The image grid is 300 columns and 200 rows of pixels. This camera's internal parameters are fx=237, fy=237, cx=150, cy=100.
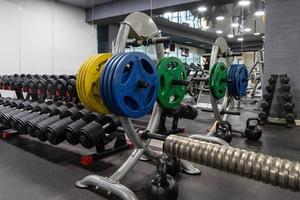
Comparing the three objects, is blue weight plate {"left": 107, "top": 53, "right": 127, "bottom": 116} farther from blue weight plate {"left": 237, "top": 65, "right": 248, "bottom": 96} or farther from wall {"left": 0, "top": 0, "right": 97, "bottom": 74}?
wall {"left": 0, "top": 0, "right": 97, "bottom": 74}

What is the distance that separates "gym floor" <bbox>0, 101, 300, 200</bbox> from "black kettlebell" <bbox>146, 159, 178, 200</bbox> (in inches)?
10.8

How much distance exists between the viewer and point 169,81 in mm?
2098

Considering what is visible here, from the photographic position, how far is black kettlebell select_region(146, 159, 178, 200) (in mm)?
1413

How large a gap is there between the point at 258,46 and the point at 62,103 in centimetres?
500

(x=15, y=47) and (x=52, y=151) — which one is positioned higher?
(x=15, y=47)

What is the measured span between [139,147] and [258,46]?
205 inches

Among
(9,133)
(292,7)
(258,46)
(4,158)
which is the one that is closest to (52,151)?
(4,158)

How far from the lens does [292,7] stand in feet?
14.1

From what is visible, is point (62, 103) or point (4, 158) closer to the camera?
point (4, 158)

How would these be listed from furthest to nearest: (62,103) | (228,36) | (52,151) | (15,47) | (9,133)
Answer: (228,36), (15,47), (9,133), (62,103), (52,151)

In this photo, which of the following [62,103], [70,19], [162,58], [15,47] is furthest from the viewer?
[70,19]

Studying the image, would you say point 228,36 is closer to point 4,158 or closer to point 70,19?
point 70,19

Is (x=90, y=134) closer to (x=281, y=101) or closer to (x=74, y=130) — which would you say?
(x=74, y=130)

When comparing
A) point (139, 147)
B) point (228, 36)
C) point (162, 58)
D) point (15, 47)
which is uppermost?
point (228, 36)
